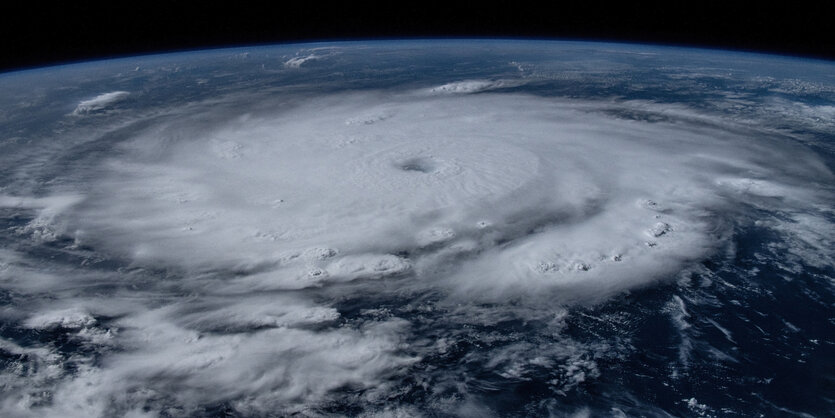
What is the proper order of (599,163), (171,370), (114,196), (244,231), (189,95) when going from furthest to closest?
(189,95) < (599,163) < (114,196) < (244,231) < (171,370)

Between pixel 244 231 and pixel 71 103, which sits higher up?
pixel 71 103

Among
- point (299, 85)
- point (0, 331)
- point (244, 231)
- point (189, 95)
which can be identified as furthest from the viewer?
point (299, 85)

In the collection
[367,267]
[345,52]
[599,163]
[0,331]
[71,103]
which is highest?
[345,52]

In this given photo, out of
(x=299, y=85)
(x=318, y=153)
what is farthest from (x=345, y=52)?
(x=318, y=153)

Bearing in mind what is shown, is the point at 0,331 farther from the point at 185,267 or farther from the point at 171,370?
the point at 171,370

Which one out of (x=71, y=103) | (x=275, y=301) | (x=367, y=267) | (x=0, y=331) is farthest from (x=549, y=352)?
(x=71, y=103)

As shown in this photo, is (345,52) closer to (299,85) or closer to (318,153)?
(299,85)

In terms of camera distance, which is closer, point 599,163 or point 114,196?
point 114,196
